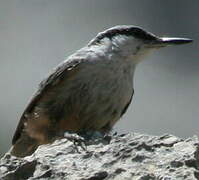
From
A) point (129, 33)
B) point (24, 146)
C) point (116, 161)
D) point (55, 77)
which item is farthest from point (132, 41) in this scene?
point (116, 161)

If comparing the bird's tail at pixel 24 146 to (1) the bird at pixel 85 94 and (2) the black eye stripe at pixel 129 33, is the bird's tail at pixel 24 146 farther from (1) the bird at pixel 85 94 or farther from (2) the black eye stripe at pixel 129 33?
(2) the black eye stripe at pixel 129 33

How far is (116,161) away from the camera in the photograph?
4.53 metres

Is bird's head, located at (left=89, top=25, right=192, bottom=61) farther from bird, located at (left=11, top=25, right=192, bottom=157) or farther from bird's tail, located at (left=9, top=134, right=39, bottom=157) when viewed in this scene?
bird's tail, located at (left=9, top=134, right=39, bottom=157)

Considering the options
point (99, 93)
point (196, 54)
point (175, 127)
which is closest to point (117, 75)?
point (99, 93)

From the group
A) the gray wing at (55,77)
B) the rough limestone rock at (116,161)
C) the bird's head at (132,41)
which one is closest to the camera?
the rough limestone rock at (116,161)

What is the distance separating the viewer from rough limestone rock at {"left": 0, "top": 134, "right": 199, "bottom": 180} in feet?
14.5

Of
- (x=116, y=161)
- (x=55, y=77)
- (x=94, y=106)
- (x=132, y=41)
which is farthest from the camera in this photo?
(x=132, y=41)

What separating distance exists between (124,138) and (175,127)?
3.98m

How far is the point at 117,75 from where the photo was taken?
6.86 m

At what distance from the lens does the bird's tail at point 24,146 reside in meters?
6.94

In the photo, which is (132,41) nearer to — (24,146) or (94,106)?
(94,106)

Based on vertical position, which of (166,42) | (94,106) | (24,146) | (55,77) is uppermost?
(166,42)

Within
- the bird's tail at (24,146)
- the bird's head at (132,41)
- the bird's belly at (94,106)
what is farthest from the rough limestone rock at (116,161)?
the bird's head at (132,41)

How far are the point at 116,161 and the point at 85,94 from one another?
222 centimetres
